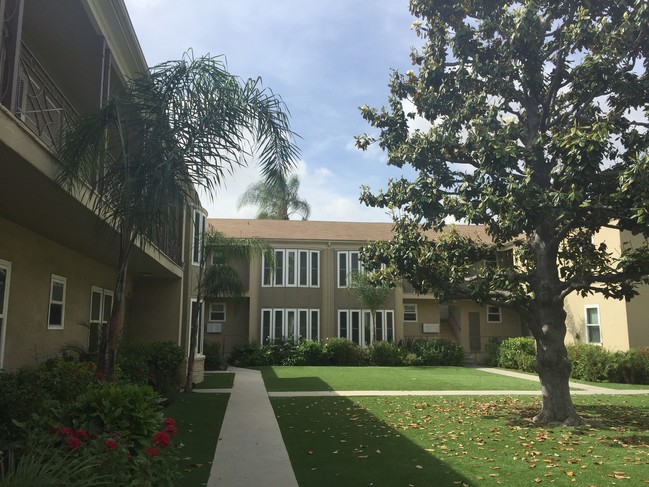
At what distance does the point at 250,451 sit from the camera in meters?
8.47

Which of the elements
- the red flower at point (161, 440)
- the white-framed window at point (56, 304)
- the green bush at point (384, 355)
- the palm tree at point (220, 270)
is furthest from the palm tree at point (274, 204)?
the red flower at point (161, 440)

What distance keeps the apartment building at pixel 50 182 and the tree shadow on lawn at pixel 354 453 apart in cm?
392

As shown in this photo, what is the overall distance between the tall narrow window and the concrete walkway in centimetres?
1323

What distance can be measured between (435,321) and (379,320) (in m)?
3.85

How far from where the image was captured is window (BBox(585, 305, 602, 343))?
900 inches

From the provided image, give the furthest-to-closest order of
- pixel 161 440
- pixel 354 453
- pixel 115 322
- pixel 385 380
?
pixel 385 380 → pixel 354 453 → pixel 115 322 → pixel 161 440

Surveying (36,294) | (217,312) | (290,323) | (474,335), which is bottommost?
Result: (474,335)

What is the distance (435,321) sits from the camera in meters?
32.0

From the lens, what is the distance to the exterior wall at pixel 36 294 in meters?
9.25

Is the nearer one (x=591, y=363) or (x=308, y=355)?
(x=591, y=363)

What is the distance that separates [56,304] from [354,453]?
7.11m

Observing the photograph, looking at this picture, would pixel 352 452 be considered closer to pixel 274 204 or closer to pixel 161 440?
pixel 161 440

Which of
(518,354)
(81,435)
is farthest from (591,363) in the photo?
(81,435)

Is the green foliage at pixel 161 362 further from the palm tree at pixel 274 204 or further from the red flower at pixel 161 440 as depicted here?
the palm tree at pixel 274 204
